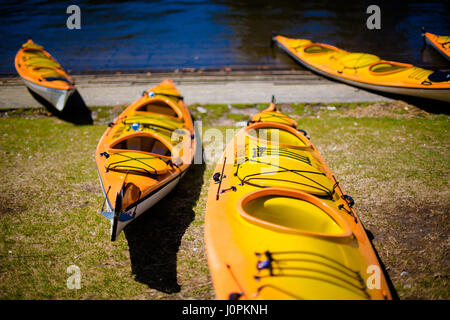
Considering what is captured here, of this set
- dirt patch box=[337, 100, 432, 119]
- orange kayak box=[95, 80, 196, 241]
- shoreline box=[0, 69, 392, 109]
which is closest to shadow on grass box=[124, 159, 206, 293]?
orange kayak box=[95, 80, 196, 241]

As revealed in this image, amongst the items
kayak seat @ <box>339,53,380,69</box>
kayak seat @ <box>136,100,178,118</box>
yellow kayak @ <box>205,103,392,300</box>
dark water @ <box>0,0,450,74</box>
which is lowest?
yellow kayak @ <box>205,103,392,300</box>

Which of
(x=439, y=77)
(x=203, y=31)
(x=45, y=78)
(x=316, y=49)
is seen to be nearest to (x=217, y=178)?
(x=45, y=78)

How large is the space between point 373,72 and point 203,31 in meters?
11.8

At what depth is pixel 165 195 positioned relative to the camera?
213 inches

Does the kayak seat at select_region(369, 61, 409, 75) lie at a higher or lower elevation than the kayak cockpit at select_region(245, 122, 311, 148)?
higher

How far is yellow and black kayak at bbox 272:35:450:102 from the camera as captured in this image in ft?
26.6

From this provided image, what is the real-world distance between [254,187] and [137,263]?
7.73 ft

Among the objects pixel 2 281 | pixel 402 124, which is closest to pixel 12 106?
pixel 2 281

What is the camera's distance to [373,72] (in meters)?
9.45

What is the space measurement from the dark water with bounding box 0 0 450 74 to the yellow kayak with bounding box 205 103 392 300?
9.37 m

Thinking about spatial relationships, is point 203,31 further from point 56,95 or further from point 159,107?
point 159,107

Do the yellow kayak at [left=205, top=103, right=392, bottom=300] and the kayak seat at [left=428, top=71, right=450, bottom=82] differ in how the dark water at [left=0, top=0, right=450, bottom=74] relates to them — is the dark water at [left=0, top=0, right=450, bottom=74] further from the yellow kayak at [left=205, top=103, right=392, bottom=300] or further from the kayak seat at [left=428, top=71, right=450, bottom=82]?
the yellow kayak at [left=205, top=103, right=392, bottom=300]

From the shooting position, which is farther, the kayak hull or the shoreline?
the shoreline

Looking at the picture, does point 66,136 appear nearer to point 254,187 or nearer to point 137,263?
point 137,263
